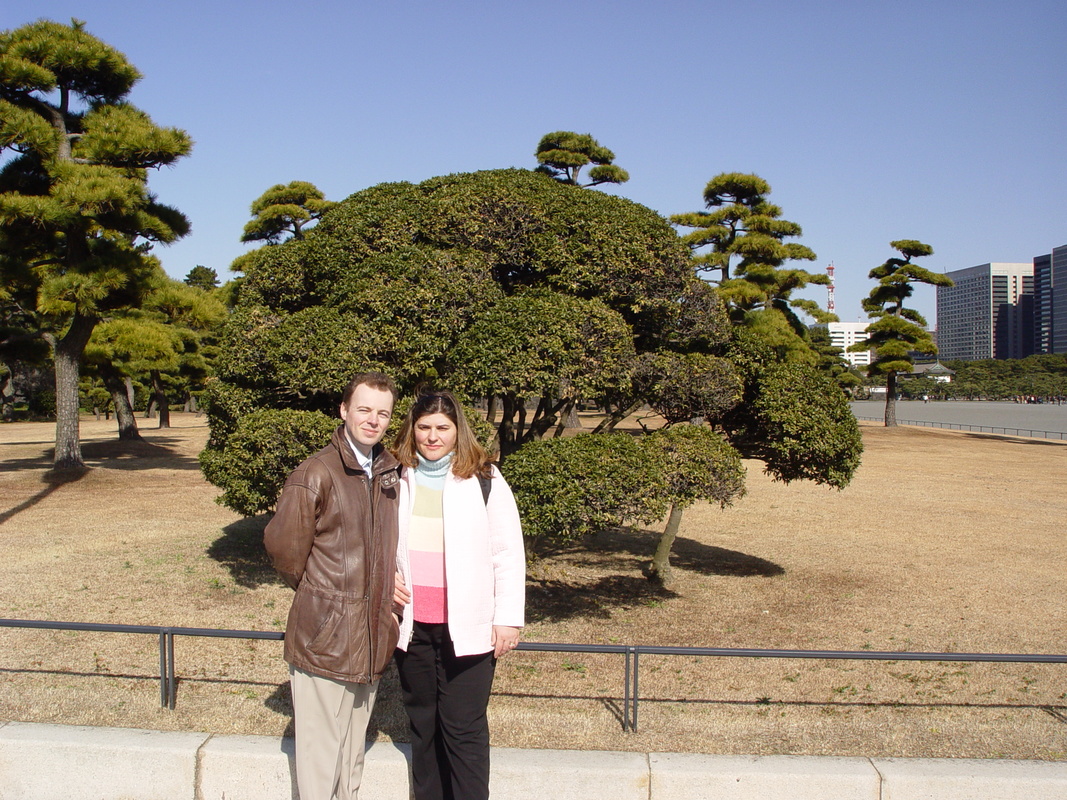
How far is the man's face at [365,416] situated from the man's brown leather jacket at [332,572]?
9cm

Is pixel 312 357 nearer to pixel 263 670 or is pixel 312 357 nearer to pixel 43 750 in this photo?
pixel 263 670

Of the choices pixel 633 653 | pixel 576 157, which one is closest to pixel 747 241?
pixel 576 157

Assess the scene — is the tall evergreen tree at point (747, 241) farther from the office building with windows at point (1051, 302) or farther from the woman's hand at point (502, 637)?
the office building with windows at point (1051, 302)

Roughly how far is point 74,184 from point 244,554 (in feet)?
22.4

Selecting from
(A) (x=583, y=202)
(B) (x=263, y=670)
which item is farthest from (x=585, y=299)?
(B) (x=263, y=670)

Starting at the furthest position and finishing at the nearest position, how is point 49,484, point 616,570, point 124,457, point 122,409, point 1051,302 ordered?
→ point 1051,302, point 122,409, point 124,457, point 49,484, point 616,570

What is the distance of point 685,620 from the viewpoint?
242 inches

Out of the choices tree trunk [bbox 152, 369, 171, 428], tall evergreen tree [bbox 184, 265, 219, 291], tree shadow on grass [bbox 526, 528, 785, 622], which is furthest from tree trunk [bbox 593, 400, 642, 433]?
tall evergreen tree [bbox 184, 265, 219, 291]

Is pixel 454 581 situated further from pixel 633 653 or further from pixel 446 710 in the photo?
pixel 633 653

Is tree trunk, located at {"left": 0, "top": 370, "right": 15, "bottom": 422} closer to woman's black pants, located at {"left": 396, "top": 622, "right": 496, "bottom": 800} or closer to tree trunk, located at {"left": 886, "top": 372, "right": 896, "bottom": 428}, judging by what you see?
tree trunk, located at {"left": 886, "top": 372, "right": 896, "bottom": 428}

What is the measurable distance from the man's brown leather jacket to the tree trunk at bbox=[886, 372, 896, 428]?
30.9 metres

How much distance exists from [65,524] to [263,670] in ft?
19.5

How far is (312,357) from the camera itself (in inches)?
222

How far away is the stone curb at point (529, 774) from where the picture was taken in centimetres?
283
